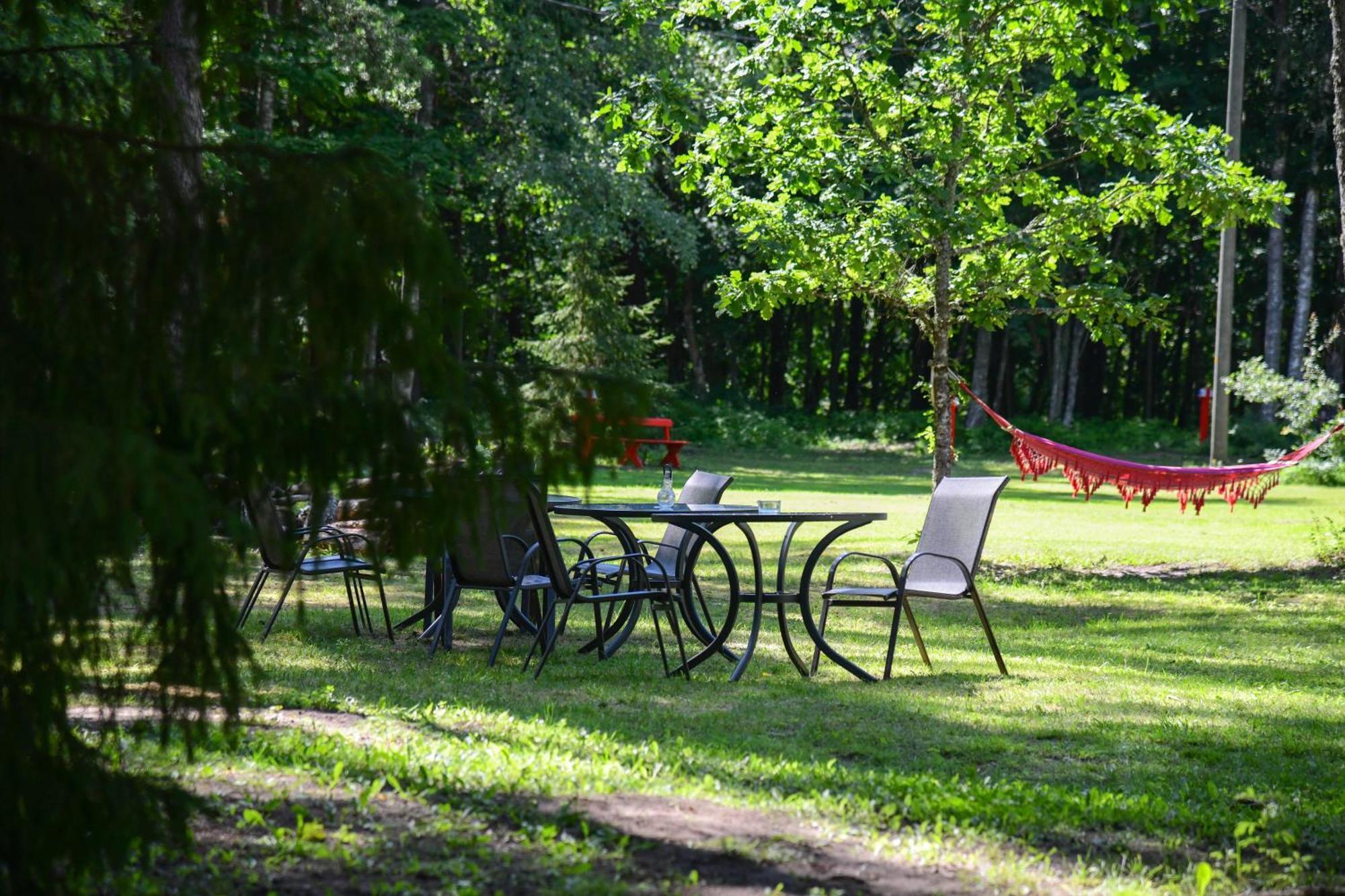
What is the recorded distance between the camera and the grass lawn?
12.1 ft

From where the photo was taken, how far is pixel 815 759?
5.00 m

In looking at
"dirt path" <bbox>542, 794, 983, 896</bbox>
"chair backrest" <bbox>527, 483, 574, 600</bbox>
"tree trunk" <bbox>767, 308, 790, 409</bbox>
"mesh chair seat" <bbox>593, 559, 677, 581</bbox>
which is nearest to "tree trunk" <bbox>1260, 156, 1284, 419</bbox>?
"tree trunk" <bbox>767, 308, 790, 409</bbox>

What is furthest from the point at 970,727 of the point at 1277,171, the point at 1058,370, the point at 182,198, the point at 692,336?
the point at 692,336

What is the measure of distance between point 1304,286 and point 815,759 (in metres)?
28.5

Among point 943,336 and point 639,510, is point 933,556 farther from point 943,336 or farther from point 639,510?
point 943,336

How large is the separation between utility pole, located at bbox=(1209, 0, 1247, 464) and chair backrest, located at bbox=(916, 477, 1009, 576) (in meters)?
7.30

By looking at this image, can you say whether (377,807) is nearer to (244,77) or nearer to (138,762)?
(138,762)

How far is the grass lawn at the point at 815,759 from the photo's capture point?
12.1 ft

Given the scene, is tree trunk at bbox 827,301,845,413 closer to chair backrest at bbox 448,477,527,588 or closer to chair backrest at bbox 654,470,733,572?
chair backrest at bbox 654,470,733,572

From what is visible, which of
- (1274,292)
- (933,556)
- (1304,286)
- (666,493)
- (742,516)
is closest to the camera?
(742,516)

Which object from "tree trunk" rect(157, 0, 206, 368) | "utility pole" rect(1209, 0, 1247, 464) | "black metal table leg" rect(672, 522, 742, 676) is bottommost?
"black metal table leg" rect(672, 522, 742, 676)

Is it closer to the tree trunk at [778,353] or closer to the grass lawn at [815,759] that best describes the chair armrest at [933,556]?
the grass lawn at [815,759]

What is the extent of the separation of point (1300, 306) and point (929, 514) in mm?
25255

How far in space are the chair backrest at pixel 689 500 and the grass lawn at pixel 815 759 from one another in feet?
2.01
